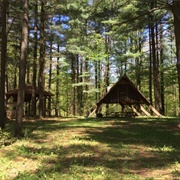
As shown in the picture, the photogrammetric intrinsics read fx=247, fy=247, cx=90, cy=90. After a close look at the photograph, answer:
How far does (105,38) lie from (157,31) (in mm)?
6285

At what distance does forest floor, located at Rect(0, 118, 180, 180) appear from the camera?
6277mm

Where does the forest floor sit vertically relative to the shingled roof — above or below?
below

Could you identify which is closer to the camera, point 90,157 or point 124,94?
point 90,157

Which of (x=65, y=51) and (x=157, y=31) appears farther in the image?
(x=65, y=51)

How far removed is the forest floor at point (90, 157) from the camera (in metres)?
6.28

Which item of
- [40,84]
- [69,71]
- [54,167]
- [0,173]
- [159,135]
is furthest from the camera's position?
[69,71]

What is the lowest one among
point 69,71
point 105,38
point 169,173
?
point 169,173

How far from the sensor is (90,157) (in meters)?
7.96

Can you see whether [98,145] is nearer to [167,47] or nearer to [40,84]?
[40,84]

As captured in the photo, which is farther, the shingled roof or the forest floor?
the shingled roof

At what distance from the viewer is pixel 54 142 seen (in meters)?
10.3

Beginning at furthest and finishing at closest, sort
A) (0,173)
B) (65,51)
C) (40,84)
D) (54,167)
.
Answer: (65,51) < (40,84) < (54,167) < (0,173)

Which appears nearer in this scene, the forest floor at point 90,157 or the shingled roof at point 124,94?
the forest floor at point 90,157

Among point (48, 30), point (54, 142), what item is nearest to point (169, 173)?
point (54, 142)
